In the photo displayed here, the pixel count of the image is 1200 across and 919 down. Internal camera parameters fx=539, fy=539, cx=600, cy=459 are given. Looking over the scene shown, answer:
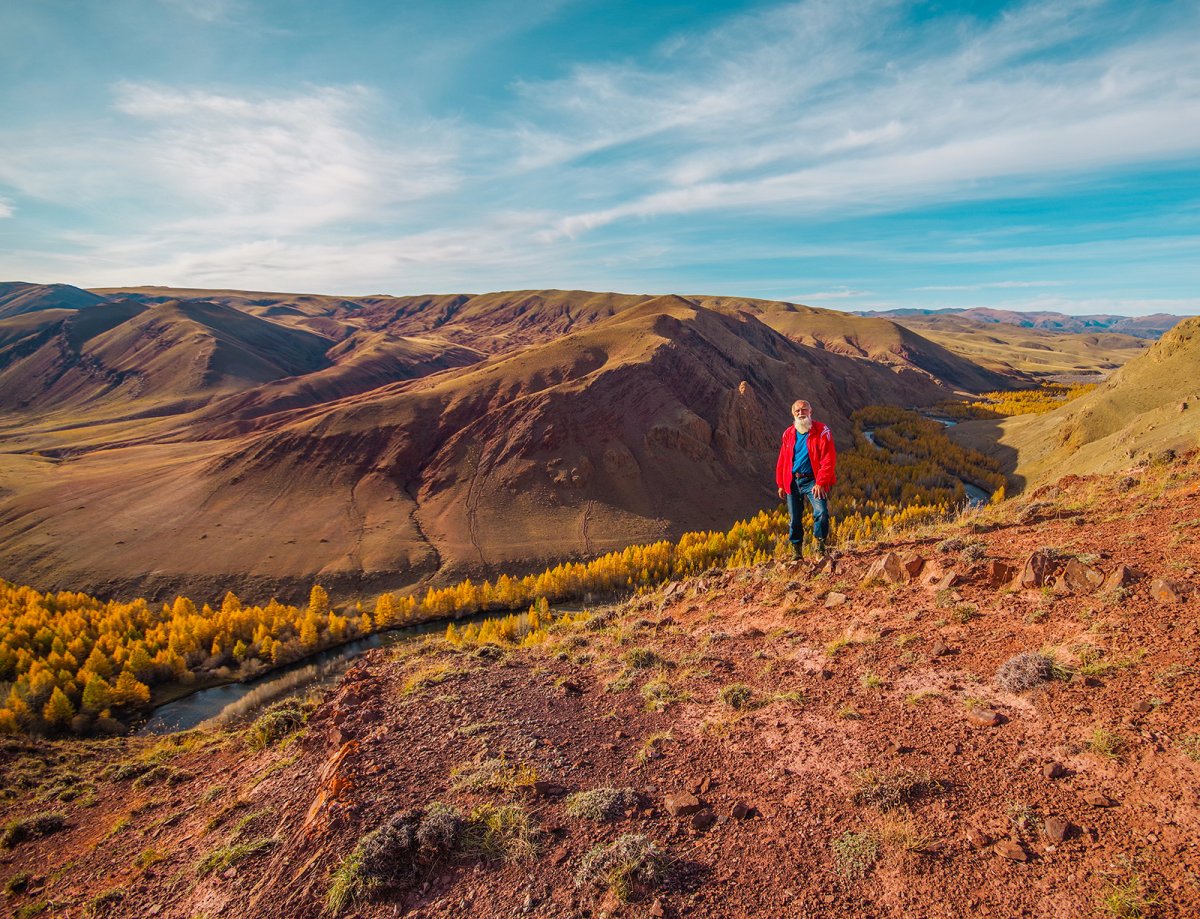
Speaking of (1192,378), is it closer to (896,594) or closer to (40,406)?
(896,594)

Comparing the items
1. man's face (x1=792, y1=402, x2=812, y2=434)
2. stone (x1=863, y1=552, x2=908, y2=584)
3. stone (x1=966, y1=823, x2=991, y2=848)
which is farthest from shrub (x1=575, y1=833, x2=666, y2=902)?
man's face (x1=792, y1=402, x2=812, y2=434)

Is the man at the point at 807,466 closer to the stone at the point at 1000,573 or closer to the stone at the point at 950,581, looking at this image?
the stone at the point at 950,581

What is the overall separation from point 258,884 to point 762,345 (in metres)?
135

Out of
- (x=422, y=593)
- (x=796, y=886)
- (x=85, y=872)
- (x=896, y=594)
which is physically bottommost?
(x=422, y=593)

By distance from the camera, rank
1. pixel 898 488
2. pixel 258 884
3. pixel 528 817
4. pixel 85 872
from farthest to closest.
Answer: pixel 898 488
pixel 85 872
pixel 258 884
pixel 528 817

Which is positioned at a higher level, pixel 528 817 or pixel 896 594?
pixel 896 594

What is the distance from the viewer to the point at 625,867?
6523 mm

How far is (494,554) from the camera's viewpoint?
60531mm

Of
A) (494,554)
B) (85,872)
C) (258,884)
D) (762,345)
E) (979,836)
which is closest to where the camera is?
(979,836)

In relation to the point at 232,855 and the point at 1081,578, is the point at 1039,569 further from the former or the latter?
the point at 232,855

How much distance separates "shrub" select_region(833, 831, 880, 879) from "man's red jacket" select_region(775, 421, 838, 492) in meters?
7.27

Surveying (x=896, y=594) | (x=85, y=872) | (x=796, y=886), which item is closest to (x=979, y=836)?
(x=796, y=886)

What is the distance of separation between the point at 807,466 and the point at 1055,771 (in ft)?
25.0

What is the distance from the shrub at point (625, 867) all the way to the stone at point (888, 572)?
8397mm
